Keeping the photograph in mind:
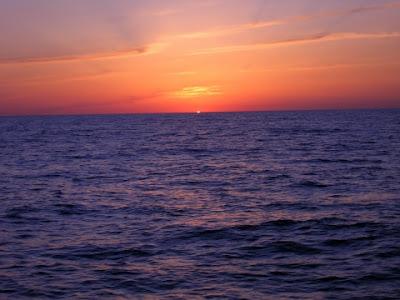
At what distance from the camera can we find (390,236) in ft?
49.5

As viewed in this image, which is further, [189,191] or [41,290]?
[189,191]

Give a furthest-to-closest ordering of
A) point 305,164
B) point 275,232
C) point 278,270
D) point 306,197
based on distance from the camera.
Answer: point 305,164 < point 306,197 < point 275,232 < point 278,270

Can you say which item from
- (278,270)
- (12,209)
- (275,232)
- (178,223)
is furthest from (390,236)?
(12,209)

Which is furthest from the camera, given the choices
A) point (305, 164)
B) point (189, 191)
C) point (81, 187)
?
point (305, 164)

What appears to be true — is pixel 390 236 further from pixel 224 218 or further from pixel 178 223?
pixel 178 223

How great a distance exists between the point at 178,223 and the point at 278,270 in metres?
5.95

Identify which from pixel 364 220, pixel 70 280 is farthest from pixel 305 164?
pixel 70 280

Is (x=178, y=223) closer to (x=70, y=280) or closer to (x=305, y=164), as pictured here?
(x=70, y=280)

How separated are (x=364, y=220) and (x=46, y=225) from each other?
11.3 metres

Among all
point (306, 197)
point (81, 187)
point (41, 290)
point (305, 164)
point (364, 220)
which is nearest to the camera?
point (41, 290)

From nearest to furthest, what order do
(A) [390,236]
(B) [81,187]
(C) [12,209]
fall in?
(A) [390,236] → (C) [12,209] → (B) [81,187]

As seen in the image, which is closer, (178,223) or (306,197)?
(178,223)

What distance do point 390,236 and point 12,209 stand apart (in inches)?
584

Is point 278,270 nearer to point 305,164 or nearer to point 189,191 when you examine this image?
point 189,191
